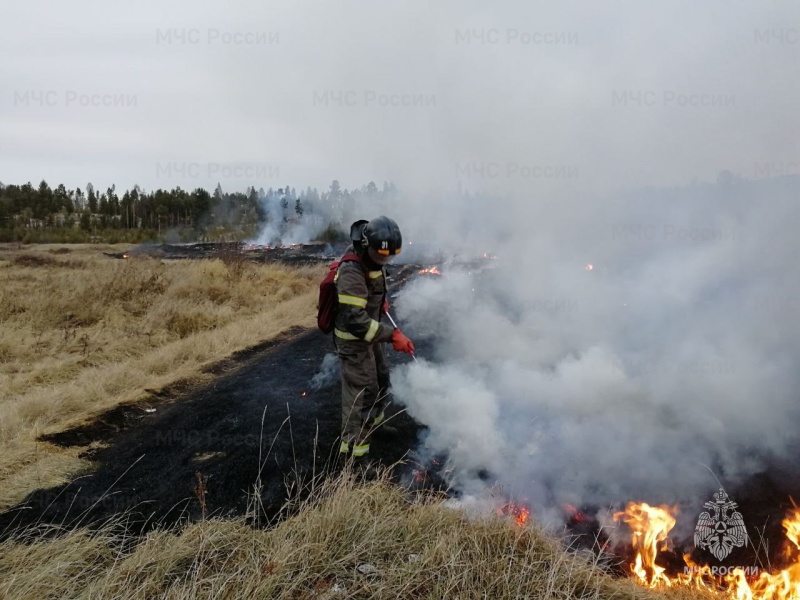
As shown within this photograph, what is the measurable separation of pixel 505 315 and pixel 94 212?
7847cm

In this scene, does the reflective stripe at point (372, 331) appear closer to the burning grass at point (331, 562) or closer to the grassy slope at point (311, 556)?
the grassy slope at point (311, 556)

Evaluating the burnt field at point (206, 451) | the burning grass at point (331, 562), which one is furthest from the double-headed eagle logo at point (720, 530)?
the burnt field at point (206, 451)

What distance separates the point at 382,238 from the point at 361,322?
29.1 inches

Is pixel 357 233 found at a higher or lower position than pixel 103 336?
higher

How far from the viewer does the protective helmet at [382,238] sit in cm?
400

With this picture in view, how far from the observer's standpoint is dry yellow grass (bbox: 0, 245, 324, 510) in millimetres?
4762

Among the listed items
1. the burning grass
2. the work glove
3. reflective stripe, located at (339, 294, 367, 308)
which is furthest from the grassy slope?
reflective stripe, located at (339, 294, 367, 308)

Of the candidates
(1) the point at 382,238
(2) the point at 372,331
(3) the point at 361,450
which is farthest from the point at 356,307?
(3) the point at 361,450

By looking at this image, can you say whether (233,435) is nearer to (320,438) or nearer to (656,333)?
(320,438)

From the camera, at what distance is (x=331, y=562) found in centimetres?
245

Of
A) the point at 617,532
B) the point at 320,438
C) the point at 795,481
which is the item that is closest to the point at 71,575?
the point at 320,438

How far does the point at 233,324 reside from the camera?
1030cm

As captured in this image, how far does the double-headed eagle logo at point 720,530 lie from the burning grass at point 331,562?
1.57 meters

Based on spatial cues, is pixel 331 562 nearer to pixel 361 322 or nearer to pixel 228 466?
pixel 361 322
